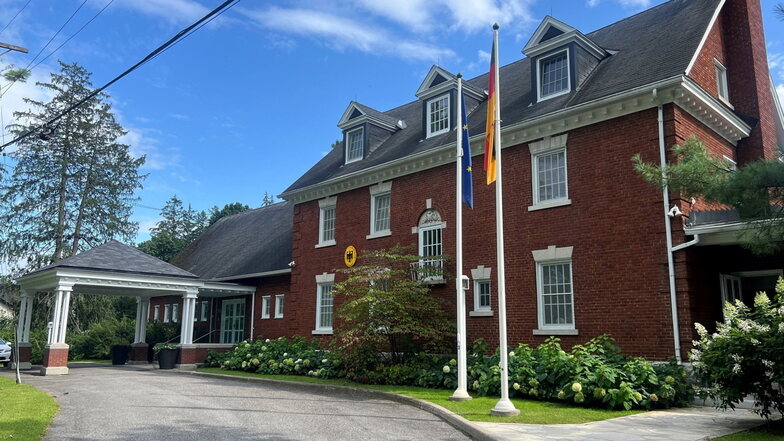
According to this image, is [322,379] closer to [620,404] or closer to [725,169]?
[620,404]

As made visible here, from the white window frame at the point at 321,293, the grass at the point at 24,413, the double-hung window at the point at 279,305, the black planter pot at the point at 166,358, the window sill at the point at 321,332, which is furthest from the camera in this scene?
the double-hung window at the point at 279,305

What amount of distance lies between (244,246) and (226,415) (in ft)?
67.1

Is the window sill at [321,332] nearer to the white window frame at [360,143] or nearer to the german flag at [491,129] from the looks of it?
the white window frame at [360,143]

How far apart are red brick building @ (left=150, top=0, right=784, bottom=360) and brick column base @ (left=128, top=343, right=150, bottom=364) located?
9878 millimetres

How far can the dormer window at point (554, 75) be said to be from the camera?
645 inches

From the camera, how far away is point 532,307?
1498 centimetres

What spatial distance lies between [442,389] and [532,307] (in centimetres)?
313

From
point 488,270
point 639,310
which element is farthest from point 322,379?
point 639,310

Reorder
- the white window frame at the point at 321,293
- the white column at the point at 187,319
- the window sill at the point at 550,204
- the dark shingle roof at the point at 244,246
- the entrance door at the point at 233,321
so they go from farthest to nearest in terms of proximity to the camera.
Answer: the entrance door at the point at 233,321 < the dark shingle roof at the point at 244,246 < the white column at the point at 187,319 < the white window frame at the point at 321,293 < the window sill at the point at 550,204

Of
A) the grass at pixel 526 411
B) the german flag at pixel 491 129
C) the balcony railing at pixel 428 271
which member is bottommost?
the grass at pixel 526 411

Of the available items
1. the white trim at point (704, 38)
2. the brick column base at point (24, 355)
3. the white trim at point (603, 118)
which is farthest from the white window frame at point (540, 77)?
the brick column base at point (24, 355)

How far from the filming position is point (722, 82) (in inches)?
642

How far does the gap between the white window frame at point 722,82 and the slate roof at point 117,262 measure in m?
20.1

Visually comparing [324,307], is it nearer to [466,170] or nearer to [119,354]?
[119,354]
